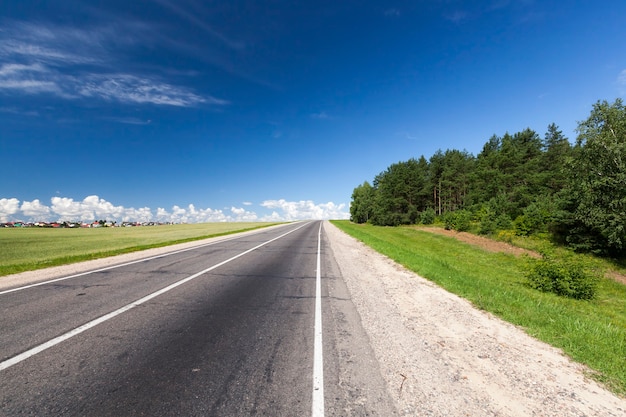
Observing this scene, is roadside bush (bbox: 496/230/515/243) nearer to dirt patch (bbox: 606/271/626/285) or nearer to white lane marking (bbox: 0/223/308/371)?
dirt patch (bbox: 606/271/626/285)

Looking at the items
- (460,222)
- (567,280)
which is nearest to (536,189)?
(460,222)

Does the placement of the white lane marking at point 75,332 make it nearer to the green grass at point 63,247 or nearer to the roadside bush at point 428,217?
the green grass at point 63,247

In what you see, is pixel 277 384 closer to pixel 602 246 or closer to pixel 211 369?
pixel 211 369

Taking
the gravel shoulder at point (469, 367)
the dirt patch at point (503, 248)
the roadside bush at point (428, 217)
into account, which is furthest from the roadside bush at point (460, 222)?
the gravel shoulder at point (469, 367)

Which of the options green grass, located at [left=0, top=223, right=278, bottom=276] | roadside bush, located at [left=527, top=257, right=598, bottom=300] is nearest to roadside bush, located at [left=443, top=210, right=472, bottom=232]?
roadside bush, located at [left=527, top=257, right=598, bottom=300]

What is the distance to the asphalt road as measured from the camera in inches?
118

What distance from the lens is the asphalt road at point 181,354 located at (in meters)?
2.99

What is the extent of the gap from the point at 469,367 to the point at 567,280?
10.3 meters

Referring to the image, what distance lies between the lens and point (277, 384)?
340 centimetres

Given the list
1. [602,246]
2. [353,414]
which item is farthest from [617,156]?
[353,414]

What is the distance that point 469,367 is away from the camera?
13.0ft

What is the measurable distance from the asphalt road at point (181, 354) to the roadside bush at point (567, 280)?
370 inches

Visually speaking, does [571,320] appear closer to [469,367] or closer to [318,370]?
[469,367]

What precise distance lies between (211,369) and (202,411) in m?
0.89
